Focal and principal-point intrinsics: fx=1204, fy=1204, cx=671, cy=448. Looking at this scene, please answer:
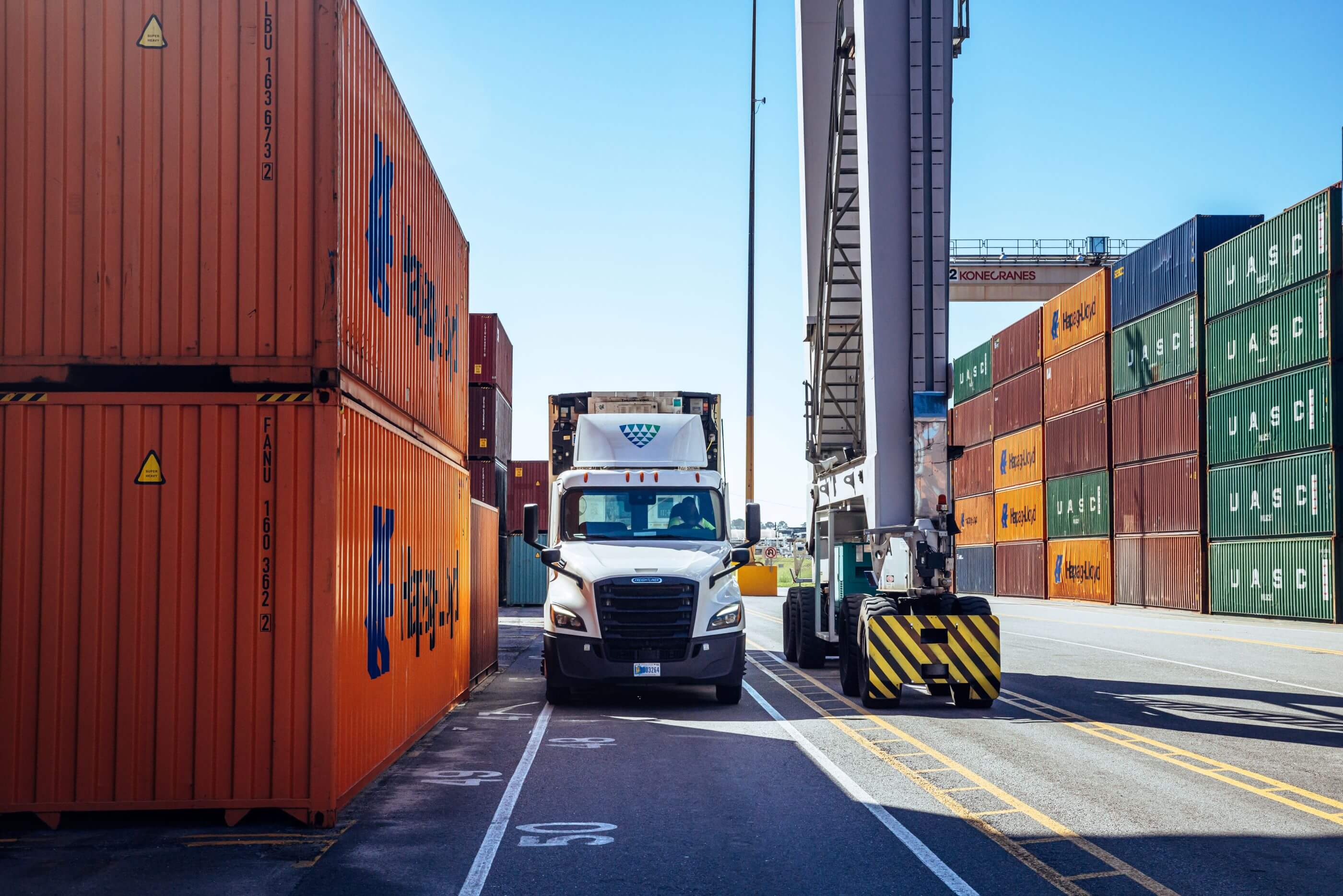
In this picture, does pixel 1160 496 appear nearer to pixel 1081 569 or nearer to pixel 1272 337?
pixel 1081 569

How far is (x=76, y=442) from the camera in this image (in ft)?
26.6

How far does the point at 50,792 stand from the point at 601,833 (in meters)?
3.67

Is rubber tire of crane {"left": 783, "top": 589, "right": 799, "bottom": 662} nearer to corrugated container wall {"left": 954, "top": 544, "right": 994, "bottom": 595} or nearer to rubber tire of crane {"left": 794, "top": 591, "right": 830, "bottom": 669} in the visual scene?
rubber tire of crane {"left": 794, "top": 591, "right": 830, "bottom": 669}

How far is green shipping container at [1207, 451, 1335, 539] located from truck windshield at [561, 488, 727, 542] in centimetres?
2371

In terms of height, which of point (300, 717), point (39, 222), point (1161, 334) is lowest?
point (300, 717)

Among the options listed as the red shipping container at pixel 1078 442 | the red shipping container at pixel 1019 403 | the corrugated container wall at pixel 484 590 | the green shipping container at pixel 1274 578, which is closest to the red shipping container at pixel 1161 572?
the green shipping container at pixel 1274 578

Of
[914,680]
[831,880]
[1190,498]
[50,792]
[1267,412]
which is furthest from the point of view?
[1190,498]

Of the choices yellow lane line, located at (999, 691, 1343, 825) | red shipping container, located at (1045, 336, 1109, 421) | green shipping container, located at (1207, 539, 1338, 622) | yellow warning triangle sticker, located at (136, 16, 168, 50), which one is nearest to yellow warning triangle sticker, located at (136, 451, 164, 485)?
yellow warning triangle sticker, located at (136, 16, 168, 50)

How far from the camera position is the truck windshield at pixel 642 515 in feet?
50.4

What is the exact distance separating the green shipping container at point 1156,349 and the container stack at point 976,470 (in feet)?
41.7

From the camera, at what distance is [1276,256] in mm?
34906

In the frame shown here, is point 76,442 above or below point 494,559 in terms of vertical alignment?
above

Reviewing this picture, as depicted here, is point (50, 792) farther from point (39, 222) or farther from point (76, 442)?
point (39, 222)

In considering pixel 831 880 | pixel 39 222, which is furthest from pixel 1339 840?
pixel 39 222
